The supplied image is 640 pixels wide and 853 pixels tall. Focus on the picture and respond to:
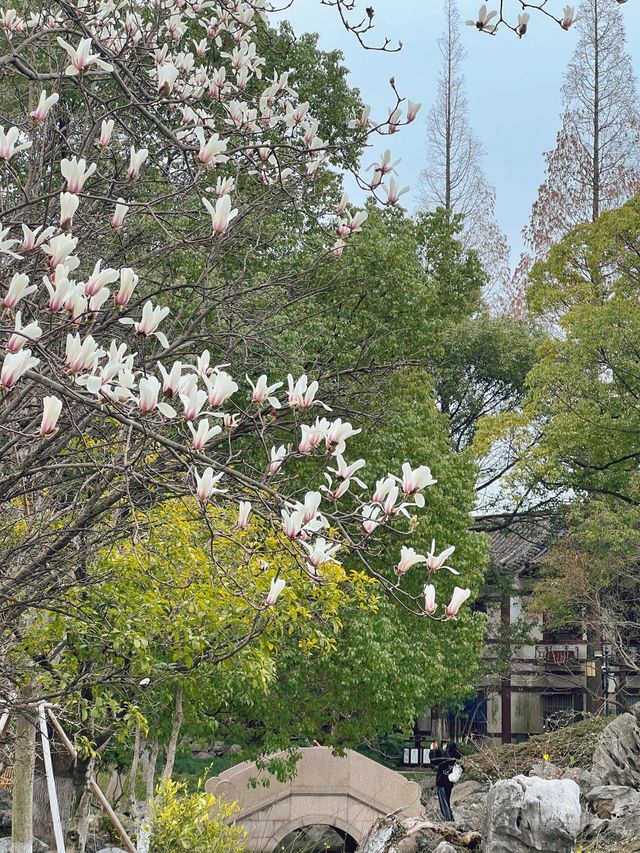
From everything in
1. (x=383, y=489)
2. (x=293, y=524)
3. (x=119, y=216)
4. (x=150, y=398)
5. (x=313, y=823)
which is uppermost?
(x=119, y=216)

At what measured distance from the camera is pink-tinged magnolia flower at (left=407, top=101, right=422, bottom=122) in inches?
177

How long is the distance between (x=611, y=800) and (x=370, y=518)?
1172 centimetres

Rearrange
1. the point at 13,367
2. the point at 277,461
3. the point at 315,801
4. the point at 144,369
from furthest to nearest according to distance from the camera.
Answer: the point at 315,801 → the point at 144,369 → the point at 277,461 → the point at 13,367

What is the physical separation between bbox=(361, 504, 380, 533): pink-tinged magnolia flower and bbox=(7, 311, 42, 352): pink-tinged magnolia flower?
1.04 metres

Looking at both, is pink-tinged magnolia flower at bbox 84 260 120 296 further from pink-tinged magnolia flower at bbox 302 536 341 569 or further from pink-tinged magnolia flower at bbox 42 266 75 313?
pink-tinged magnolia flower at bbox 302 536 341 569

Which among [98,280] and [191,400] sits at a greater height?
[98,280]

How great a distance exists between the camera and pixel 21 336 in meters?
3.04

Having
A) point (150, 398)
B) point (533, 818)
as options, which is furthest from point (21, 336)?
point (533, 818)

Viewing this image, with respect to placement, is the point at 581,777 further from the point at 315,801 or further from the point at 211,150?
the point at 211,150

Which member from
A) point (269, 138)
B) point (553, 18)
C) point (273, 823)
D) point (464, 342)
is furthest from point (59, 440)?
point (464, 342)

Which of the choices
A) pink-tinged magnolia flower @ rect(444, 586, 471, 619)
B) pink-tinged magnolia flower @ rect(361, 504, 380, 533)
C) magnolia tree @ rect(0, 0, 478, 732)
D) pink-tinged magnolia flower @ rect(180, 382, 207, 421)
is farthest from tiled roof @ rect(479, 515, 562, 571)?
pink-tinged magnolia flower @ rect(180, 382, 207, 421)

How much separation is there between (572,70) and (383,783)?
18.0 m

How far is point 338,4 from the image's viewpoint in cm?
433

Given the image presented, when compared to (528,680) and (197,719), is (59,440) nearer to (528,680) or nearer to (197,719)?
(197,719)
